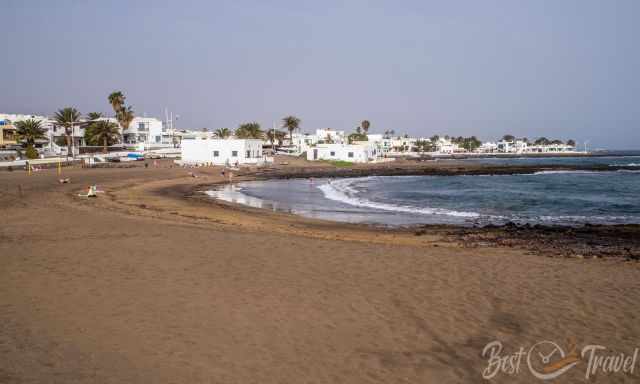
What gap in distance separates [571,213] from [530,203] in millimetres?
4611

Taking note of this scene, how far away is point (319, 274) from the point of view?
31.0 ft

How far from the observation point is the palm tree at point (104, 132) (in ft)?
250

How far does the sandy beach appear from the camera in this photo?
5.41 m

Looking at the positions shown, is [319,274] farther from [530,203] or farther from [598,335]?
[530,203]

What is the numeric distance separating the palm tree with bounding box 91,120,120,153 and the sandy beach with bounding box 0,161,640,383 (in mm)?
68127

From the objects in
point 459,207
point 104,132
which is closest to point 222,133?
point 104,132

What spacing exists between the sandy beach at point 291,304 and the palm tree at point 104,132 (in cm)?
6813

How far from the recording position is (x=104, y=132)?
7694 cm

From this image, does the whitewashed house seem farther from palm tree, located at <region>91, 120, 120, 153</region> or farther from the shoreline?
the shoreline

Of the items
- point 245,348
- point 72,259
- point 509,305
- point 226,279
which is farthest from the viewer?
point 72,259

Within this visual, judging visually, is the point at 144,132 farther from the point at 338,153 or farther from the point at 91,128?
the point at 338,153

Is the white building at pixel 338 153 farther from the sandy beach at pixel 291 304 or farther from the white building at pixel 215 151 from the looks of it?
the sandy beach at pixel 291 304

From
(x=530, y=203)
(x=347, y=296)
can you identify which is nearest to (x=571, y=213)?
(x=530, y=203)

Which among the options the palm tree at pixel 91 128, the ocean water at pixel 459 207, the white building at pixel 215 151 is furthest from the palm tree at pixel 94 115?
the ocean water at pixel 459 207
